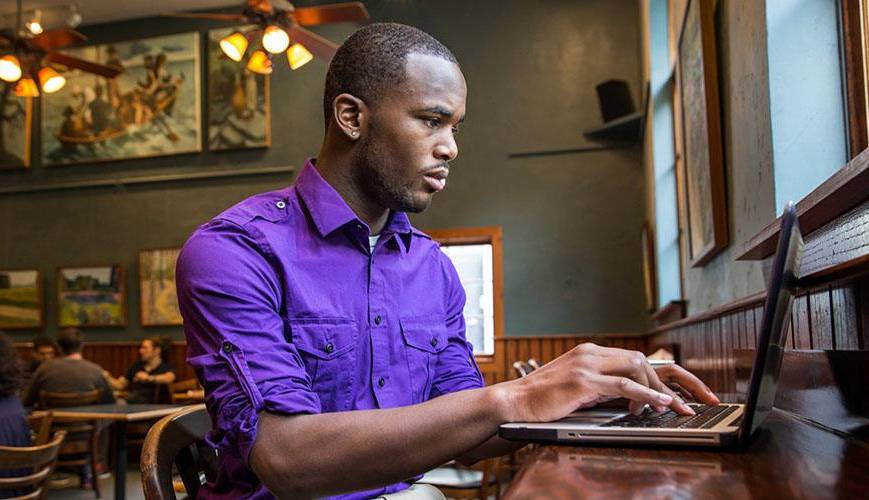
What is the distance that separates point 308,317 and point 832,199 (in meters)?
0.93

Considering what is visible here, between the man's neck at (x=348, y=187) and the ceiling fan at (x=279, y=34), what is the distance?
454 centimetres

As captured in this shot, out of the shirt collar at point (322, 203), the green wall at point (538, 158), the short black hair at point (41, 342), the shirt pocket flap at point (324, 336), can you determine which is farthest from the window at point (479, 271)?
the shirt pocket flap at point (324, 336)

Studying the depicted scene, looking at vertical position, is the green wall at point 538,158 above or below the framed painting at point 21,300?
above

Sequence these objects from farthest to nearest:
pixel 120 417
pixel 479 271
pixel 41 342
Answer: pixel 479 271, pixel 41 342, pixel 120 417

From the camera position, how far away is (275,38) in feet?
19.6

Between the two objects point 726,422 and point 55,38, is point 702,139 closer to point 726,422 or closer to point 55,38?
point 726,422

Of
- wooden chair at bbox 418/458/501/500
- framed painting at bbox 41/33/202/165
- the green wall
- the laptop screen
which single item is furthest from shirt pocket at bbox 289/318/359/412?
framed painting at bbox 41/33/202/165

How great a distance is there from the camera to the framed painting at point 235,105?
9898 millimetres

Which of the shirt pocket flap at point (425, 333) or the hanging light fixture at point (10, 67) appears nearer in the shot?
the shirt pocket flap at point (425, 333)

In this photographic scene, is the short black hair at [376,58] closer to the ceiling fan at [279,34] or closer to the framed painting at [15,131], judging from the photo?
the ceiling fan at [279,34]

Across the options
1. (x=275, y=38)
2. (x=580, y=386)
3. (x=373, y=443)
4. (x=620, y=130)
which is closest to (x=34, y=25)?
(x=275, y=38)

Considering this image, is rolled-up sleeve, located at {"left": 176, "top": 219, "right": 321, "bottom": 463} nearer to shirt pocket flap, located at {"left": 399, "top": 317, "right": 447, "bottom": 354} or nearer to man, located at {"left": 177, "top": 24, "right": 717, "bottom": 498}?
man, located at {"left": 177, "top": 24, "right": 717, "bottom": 498}

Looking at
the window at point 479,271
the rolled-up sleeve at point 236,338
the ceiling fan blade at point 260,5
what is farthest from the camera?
the window at point 479,271

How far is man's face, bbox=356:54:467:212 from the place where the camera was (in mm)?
1485
